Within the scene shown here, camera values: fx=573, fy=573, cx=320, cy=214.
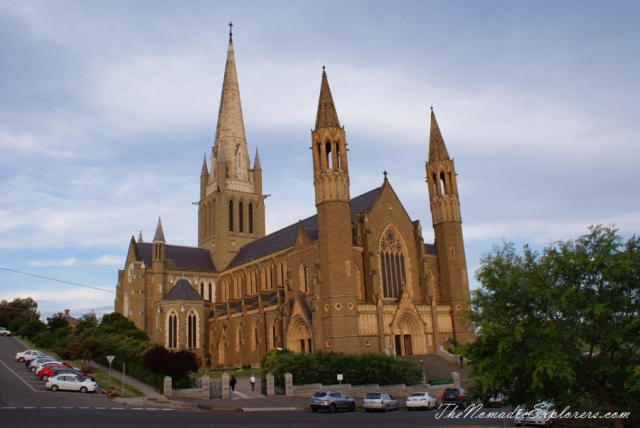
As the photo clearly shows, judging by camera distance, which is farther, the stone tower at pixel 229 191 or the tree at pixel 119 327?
the stone tower at pixel 229 191

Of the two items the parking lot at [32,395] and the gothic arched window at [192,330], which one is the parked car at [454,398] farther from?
the gothic arched window at [192,330]

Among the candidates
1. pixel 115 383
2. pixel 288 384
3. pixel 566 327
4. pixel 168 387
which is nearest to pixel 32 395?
pixel 168 387

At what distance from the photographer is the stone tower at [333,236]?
144 ft

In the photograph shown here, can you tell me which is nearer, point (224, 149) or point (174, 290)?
point (174, 290)

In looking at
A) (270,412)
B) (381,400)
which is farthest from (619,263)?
(270,412)

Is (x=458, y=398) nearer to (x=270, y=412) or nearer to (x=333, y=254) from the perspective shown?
(x=270, y=412)

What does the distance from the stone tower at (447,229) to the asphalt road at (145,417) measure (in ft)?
86.0

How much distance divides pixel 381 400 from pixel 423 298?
80.3 ft

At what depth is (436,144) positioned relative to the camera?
56.3m

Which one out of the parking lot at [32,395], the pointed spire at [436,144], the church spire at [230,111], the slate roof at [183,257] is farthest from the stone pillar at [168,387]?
the church spire at [230,111]

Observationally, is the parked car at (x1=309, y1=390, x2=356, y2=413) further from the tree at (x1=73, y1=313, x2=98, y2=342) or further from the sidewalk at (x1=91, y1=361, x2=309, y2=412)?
the tree at (x1=73, y1=313, x2=98, y2=342)

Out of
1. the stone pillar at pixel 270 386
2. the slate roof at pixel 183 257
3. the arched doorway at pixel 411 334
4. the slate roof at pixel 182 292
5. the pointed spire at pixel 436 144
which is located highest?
the pointed spire at pixel 436 144

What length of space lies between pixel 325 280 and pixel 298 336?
6.75 metres

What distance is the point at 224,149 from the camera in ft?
263
